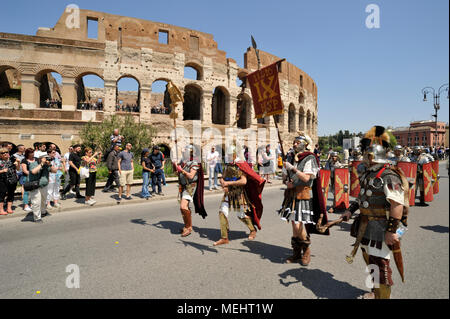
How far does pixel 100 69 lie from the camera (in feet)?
63.4

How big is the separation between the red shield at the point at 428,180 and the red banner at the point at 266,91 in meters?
6.26

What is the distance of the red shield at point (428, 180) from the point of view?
7762mm

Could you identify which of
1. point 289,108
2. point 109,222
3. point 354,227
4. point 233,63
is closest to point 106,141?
point 109,222

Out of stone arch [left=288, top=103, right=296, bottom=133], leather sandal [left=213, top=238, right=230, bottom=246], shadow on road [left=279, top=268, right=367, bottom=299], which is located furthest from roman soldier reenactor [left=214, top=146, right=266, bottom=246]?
stone arch [left=288, top=103, right=296, bottom=133]

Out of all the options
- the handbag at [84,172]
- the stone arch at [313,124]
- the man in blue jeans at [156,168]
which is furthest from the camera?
the stone arch at [313,124]

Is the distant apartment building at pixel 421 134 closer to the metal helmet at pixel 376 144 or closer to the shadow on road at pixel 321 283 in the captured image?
the shadow on road at pixel 321 283

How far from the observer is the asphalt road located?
9.75ft

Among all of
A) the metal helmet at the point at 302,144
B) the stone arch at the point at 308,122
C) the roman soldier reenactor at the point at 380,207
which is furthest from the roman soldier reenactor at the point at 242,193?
the stone arch at the point at 308,122

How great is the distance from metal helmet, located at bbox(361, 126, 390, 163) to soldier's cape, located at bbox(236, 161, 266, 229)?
2326 mm

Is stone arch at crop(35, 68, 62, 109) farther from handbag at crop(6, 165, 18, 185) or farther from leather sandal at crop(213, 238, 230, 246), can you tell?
leather sandal at crop(213, 238, 230, 246)

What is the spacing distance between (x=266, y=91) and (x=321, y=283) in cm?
350

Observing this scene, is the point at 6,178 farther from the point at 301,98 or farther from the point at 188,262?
the point at 301,98
